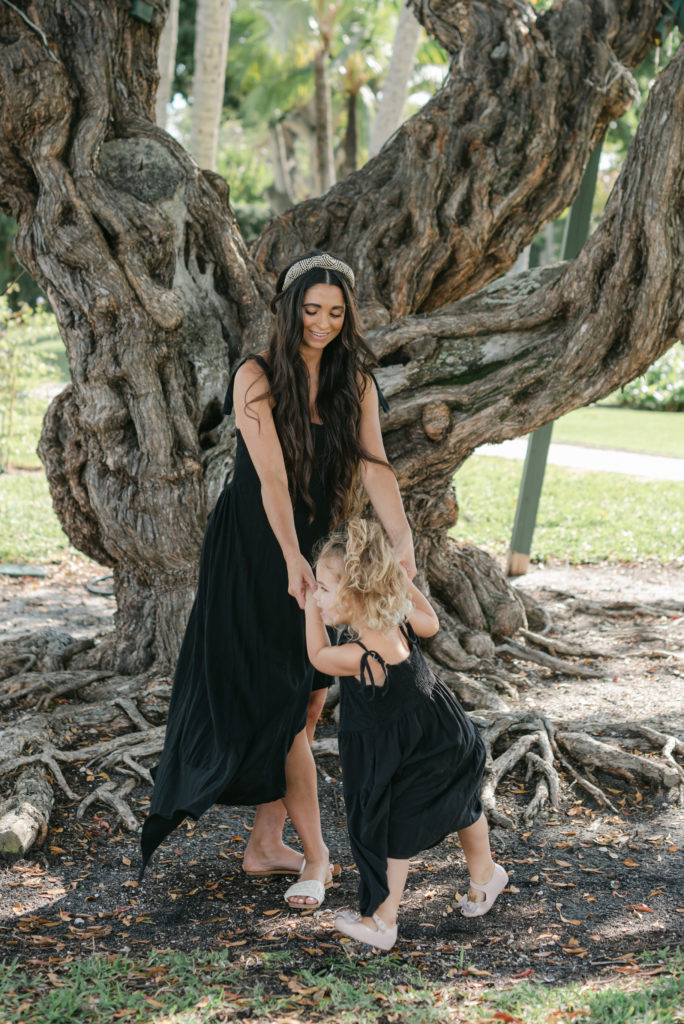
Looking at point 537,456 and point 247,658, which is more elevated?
point 537,456

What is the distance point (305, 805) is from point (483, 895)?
69 cm

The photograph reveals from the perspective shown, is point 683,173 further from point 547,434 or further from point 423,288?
point 547,434

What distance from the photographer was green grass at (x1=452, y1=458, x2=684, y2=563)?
989 cm

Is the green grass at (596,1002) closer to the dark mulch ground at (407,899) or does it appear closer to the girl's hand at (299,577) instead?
the dark mulch ground at (407,899)

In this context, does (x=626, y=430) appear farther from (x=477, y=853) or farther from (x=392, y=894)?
(x=392, y=894)

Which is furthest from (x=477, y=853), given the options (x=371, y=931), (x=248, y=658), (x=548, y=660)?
(x=548, y=660)

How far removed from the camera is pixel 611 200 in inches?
206

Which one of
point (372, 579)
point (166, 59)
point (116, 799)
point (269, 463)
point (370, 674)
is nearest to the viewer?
point (372, 579)

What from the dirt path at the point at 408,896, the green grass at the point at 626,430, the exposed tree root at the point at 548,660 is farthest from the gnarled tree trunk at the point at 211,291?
the green grass at the point at 626,430

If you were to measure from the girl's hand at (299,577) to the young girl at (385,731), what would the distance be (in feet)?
0.15

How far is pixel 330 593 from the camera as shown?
3.24m

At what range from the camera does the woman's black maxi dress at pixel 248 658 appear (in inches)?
142

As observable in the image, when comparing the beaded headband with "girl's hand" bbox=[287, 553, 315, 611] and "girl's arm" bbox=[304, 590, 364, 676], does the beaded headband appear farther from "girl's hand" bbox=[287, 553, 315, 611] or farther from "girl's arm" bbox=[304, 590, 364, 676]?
"girl's arm" bbox=[304, 590, 364, 676]

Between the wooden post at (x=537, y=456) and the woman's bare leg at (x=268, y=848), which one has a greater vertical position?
the wooden post at (x=537, y=456)
